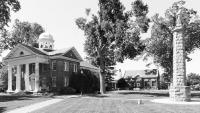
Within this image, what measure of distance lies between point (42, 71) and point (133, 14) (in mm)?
18698

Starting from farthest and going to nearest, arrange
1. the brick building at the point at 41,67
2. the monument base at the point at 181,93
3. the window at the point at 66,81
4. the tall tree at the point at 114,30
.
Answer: the window at the point at 66,81, the brick building at the point at 41,67, the tall tree at the point at 114,30, the monument base at the point at 181,93

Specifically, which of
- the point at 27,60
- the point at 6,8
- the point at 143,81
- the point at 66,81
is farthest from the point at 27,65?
the point at 143,81

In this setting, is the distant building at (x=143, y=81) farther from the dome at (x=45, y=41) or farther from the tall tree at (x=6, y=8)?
the tall tree at (x=6, y=8)

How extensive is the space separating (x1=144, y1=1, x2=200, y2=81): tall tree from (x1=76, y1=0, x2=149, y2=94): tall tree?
7054 mm

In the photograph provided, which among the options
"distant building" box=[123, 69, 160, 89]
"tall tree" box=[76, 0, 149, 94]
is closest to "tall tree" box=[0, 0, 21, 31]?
"tall tree" box=[76, 0, 149, 94]

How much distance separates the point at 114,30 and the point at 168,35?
40.5 ft

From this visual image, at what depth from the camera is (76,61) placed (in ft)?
146

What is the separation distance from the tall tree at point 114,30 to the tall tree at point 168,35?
7054 mm

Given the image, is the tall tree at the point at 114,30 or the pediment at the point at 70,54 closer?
the tall tree at the point at 114,30

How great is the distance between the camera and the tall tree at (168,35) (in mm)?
36250

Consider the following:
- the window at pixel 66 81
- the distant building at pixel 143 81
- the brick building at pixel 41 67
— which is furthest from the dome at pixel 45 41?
the distant building at pixel 143 81

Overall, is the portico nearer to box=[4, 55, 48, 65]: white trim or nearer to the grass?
box=[4, 55, 48, 65]: white trim

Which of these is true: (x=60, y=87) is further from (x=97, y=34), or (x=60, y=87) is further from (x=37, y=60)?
(x=97, y=34)

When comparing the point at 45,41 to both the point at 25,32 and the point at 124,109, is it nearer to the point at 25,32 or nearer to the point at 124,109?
the point at 25,32
